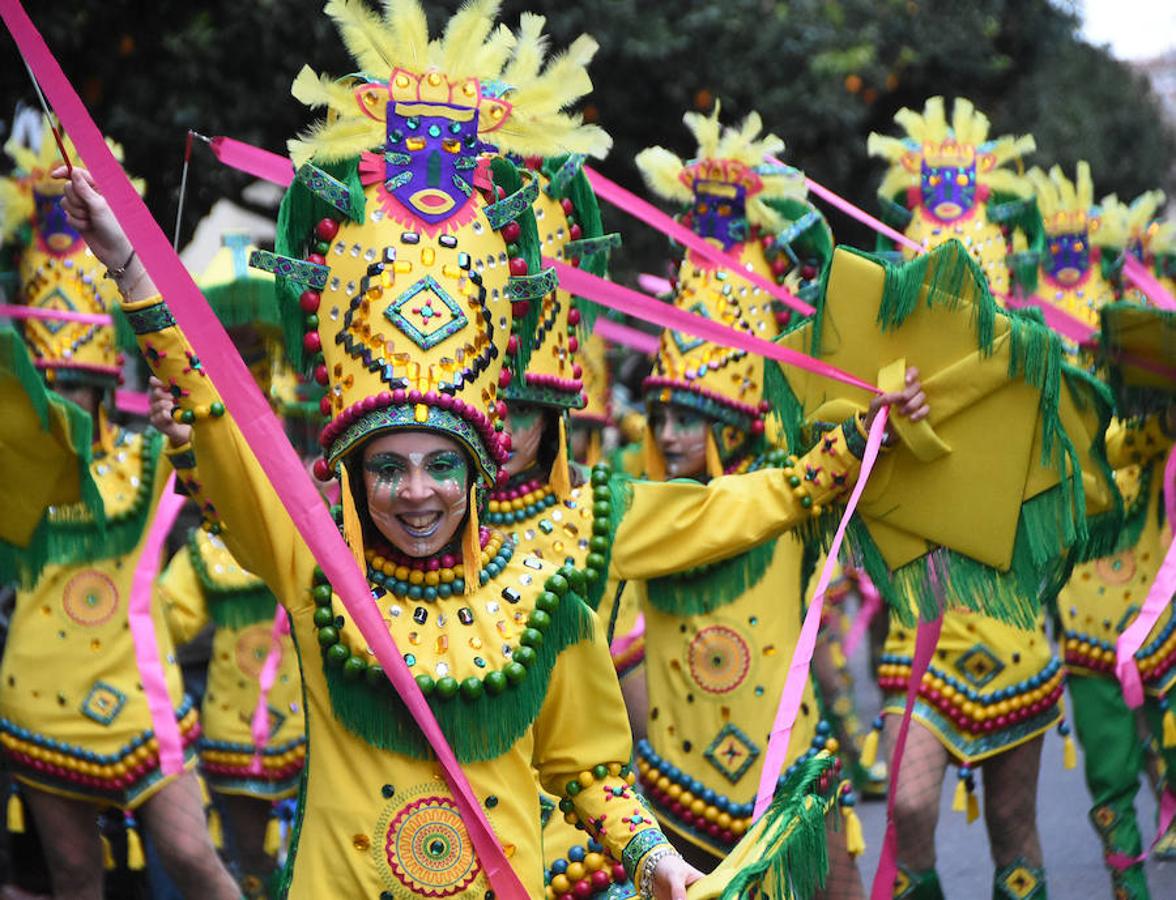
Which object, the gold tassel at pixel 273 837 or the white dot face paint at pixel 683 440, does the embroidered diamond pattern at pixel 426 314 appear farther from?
the gold tassel at pixel 273 837

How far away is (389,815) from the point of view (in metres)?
3.29

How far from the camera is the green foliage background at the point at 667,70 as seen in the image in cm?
850

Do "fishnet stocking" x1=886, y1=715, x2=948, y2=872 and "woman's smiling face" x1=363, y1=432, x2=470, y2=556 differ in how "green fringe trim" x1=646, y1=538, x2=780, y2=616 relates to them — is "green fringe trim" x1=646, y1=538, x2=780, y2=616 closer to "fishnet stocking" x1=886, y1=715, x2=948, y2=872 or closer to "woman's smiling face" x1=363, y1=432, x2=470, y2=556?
"fishnet stocking" x1=886, y1=715, x2=948, y2=872

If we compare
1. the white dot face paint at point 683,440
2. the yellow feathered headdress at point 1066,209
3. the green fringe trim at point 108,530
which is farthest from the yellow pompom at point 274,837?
the yellow feathered headdress at point 1066,209

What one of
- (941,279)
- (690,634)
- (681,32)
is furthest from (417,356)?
(681,32)

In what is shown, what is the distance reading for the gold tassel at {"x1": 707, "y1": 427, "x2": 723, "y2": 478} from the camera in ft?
18.5

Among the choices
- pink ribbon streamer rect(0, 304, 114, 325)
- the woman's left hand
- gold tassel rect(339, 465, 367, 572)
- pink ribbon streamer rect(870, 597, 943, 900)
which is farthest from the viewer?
pink ribbon streamer rect(0, 304, 114, 325)

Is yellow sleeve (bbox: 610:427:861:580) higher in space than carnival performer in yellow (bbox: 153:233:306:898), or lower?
higher

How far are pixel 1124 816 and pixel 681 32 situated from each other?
7.05 metres

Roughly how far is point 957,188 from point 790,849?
157 inches

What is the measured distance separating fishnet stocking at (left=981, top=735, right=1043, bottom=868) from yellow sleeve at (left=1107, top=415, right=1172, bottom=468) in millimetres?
1001

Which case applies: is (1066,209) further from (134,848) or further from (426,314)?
(426,314)

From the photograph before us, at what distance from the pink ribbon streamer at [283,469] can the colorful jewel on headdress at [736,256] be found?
2.56m

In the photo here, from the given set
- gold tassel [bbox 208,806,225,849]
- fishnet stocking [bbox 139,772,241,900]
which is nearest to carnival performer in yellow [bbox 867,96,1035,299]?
fishnet stocking [bbox 139,772,241,900]
